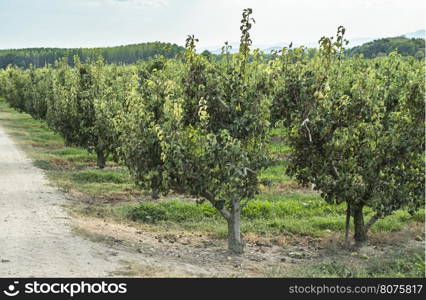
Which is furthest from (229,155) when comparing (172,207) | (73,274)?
(172,207)

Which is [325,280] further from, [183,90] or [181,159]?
[183,90]

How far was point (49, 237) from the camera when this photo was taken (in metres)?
11.6

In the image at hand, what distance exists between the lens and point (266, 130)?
10.8 meters

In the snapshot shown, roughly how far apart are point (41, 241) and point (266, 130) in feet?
17.8

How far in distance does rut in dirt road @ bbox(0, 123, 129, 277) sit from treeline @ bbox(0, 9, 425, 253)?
1.96 m

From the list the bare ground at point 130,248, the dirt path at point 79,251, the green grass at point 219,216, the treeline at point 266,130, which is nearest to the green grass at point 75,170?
the green grass at point 219,216

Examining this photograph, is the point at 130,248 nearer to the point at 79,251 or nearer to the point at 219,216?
the point at 79,251

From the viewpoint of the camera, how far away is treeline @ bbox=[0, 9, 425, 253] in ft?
33.9

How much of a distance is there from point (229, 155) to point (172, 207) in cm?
587

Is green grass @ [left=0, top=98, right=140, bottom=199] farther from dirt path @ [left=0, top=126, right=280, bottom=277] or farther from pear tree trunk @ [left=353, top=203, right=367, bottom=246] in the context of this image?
pear tree trunk @ [left=353, top=203, right=367, bottom=246]

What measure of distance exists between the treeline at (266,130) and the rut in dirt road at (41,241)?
1964mm

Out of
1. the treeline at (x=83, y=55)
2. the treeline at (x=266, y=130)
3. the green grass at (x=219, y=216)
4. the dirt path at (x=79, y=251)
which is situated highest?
the treeline at (x=83, y=55)

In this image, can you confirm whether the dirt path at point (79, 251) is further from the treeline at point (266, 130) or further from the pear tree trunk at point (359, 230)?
the pear tree trunk at point (359, 230)

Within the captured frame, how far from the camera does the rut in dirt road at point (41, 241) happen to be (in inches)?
364
